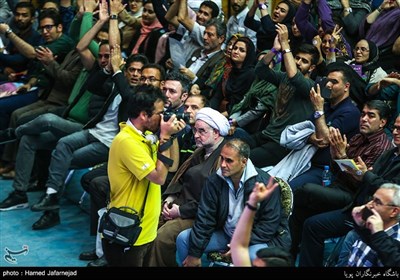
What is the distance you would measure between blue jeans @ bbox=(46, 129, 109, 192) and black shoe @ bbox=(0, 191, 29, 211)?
1.71 feet

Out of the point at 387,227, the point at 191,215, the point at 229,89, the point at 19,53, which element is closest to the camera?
the point at 387,227

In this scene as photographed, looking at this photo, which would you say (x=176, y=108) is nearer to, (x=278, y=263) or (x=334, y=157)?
(x=334, y=157)

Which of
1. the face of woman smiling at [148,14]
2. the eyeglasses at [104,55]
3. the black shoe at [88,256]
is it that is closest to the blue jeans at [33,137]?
the eyeglasses at [104,55]

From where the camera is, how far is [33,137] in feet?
25.6

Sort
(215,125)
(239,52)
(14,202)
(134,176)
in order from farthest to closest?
(14,202)
(239,52)
(215,125)
(134,176)

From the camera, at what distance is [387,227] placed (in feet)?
15.7

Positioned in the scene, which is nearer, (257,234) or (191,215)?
(257,234)

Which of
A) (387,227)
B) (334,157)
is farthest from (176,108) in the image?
(387,227)

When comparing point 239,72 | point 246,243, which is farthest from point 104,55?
point 246,243

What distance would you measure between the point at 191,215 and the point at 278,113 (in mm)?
1369

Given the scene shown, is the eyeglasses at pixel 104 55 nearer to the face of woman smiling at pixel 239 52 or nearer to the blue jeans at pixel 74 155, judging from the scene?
the blue jeans at pixel 74 155

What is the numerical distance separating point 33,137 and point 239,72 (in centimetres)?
221

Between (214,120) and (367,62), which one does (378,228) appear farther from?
(367,62)

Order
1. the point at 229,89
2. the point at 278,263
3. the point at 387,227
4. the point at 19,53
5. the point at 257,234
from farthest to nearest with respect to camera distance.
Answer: the point at 19,53 → the point at 229,89 → the point at 257,234 → the point at 387,227 → the point at 278,263
